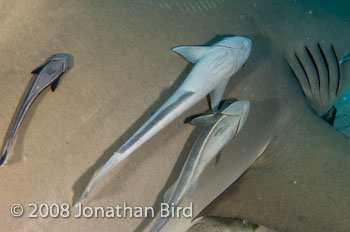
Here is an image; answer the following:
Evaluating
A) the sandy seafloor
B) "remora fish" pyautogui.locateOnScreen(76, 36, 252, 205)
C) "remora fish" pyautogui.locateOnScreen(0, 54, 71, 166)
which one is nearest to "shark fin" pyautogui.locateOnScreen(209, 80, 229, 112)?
"remora fish" pyautogui.locateOnScreen(76, 36, 252, 205)

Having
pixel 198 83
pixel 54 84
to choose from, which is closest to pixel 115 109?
pixel 54 84

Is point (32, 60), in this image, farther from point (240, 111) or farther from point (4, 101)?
point (240, 111)

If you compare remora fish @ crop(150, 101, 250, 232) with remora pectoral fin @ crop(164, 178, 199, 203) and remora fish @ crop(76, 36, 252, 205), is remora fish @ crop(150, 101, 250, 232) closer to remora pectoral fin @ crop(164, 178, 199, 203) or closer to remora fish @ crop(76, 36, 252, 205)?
remora pectoral fin @ crop(164, 178, 199, 203)

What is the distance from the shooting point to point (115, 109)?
1.38m

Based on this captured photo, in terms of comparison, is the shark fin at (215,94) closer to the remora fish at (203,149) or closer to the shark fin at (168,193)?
the remora fish at (203,149)

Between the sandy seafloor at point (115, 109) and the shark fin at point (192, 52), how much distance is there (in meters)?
0.10

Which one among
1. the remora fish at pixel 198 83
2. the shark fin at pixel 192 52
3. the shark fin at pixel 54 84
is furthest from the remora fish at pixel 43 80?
the shark fin at pixel 192 52

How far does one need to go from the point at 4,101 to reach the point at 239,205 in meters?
1.40

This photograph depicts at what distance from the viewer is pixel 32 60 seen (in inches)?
52.3

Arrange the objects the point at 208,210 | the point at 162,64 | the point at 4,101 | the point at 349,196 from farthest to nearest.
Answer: the point at 208,210 → the point at 349,196 → the point at 162,64 → the point at 4,101

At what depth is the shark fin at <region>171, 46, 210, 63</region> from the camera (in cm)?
142

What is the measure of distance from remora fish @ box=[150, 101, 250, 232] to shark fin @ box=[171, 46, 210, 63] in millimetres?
305

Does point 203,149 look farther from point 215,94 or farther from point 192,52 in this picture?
point 192,52

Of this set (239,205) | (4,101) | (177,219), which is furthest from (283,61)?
(4,101)
